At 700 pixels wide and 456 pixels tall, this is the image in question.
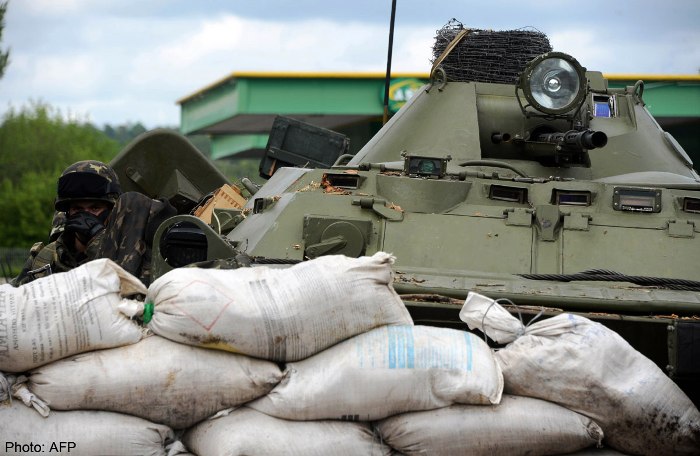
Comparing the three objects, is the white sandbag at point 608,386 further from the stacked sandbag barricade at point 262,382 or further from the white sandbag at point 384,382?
the white sandbag at point 384,382

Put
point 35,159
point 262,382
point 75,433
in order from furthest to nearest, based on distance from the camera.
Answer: point 35,159
point 262,382
point 75,433

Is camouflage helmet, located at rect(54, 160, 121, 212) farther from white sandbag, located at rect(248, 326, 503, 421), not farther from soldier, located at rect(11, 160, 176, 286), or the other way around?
white sandbag, located at rect(248, 326, 503, 421)

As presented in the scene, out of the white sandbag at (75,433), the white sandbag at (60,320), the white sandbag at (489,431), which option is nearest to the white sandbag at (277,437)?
the white sandbag at (489,431)

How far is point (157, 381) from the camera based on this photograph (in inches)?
189

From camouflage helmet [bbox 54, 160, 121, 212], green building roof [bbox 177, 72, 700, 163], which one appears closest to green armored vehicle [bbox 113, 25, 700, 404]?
camouflage helmet [bbox 54, 160, 121, 212]

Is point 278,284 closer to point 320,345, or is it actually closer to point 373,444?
point 320,345

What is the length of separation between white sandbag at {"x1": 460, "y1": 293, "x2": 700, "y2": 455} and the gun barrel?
234 cm

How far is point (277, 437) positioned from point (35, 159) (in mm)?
35538

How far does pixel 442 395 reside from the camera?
484 cm

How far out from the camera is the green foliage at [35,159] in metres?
33.4

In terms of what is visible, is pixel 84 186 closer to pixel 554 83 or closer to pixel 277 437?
pixel 277 437

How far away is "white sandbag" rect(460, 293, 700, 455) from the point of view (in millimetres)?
4879

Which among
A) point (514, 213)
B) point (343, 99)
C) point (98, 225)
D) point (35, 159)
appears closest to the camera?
point (514, 213)

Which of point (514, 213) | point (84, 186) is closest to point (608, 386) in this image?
point (514, 213)
